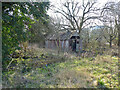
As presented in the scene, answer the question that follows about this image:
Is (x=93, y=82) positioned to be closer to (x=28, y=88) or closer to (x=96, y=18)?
(x=28, y=88)

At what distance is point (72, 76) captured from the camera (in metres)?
3.59

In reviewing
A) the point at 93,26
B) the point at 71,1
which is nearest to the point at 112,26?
the point at 93,26

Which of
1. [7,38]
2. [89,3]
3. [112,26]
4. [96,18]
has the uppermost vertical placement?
[89,3]

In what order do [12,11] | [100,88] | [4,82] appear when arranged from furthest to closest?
1. [12,11]
2. [4,82]
3. [100,88]

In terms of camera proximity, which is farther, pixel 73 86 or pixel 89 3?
pixel 89 3

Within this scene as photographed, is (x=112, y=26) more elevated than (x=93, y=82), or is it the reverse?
(x=112, y=26)

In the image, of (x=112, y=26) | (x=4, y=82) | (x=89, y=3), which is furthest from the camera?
(x=89, y=3)

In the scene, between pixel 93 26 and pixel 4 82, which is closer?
pixel 4 82

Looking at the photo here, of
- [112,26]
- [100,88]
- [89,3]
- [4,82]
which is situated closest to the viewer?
[100,88]

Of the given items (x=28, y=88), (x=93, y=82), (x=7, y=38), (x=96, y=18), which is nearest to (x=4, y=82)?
(x=28, y=88)

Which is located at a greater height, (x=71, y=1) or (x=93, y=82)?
(x=71, y=1)

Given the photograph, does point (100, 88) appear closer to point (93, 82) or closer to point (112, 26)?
point (93, 82)

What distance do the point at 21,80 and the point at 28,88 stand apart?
0.52 m

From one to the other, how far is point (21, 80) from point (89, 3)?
1479 centimetres
